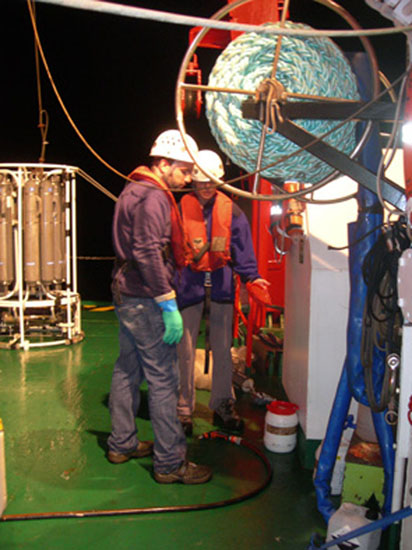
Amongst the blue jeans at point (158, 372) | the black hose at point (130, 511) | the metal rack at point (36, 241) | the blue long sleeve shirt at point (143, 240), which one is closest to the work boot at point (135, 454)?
the blue jeans at point (158, 372)

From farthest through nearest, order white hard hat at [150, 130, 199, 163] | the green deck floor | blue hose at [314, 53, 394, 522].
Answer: white hard hat at [150, 130, 199, 163], the green deck floor, blue hose at [314, 53, 394, 522]

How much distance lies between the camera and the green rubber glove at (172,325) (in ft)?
8.93

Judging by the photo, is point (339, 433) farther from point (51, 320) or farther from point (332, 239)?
point (51, 320)

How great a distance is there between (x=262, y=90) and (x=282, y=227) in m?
1.49

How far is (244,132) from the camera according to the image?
187 centimetres

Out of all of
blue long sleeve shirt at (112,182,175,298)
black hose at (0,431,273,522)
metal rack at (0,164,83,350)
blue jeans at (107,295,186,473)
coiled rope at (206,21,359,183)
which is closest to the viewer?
coiled rope at (206,21,359,183)

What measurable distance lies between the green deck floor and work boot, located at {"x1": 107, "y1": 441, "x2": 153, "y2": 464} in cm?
4

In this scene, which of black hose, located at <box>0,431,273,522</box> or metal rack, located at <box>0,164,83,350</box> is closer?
black hose, located at <box>0,431,273,522</box>

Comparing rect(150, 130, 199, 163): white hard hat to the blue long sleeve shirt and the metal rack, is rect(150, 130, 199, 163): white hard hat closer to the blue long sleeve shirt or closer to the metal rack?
the blue long sleeve shirt

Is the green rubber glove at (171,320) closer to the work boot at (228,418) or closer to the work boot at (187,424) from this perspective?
the work boot at (187,424)

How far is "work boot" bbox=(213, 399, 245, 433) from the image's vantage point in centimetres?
357

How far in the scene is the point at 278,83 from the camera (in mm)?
1711

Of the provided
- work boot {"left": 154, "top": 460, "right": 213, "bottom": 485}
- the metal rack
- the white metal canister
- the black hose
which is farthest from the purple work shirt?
the metal rack

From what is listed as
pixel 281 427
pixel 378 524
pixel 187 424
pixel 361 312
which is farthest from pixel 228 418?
pixel 378 524
